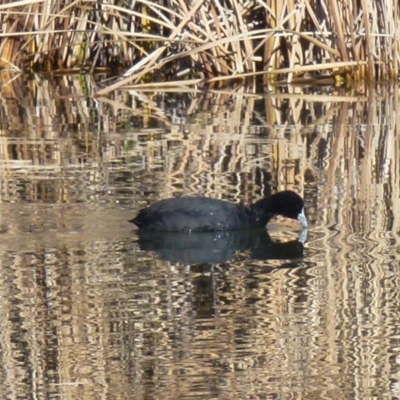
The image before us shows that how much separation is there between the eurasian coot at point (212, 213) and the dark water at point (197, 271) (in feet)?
0.22

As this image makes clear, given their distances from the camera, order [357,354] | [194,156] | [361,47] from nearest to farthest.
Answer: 1. [357,354]
2. [194,156]
3. [361,47]

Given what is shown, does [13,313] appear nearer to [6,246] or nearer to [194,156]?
[6,246]

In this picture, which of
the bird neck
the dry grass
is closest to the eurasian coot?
the bird neck

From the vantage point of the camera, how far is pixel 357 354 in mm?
4008

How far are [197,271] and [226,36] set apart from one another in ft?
21.0

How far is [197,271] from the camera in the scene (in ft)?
17.3

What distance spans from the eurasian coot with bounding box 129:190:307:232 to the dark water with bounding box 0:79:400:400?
7cm

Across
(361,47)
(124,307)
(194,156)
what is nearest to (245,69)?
(361,47)

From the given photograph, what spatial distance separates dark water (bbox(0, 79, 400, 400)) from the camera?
3848 millimetres

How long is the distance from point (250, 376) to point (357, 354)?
0.40m

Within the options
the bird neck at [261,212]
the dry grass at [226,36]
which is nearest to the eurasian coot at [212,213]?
the bird neck at [261,212]

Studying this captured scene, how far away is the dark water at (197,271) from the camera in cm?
385

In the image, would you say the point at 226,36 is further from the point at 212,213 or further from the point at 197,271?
the point at 197,271

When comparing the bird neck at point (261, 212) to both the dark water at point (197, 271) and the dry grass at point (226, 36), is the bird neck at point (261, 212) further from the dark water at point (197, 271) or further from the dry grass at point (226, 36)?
the dry grass at point (226, 36)
